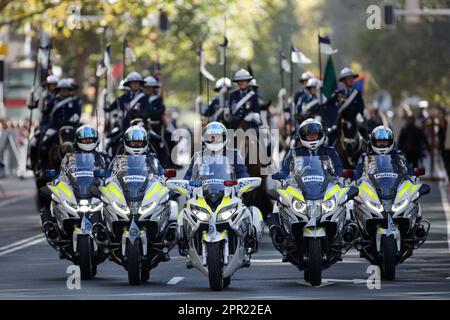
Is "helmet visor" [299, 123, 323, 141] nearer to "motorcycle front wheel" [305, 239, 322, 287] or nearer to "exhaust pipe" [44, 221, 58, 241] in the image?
"motorcycle front wheel" [305, 239, 322, 287]

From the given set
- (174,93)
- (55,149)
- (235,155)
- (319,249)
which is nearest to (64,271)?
(235,155)

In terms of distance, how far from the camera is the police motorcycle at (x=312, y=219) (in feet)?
60.0

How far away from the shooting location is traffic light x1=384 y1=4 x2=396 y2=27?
47.1 meters

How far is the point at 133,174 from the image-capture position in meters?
18.9

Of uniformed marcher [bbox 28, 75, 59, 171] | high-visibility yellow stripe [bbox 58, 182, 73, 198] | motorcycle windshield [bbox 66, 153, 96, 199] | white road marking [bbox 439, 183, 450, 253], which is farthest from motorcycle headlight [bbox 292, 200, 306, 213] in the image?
uniformed marcher [bbox 28, 75, 59, 171]

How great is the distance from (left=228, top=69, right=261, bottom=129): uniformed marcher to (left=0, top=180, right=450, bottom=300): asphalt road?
8.18 feet

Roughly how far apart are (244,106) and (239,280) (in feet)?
28.2

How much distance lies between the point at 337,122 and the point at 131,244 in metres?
13.0

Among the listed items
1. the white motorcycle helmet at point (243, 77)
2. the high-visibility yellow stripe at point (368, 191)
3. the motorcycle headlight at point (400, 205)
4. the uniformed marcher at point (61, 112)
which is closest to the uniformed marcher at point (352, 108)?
the white motorcycle helmet at point (243, 77)

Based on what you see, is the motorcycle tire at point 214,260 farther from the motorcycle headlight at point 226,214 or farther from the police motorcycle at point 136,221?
the police motorcycle at point 136,221

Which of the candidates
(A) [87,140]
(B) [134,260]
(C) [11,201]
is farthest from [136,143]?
(C) [11,201]

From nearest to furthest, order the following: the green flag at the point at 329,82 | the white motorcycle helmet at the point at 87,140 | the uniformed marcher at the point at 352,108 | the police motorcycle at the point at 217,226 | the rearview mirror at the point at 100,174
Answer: the police motorcycle at the point at 217,226 < the rearview mirror at the point at 100,174 < the white motorcycle helmet at the point at 87,140 < the uniformed marcher at the point at 352,108 < the green flag at the point at 329,82
